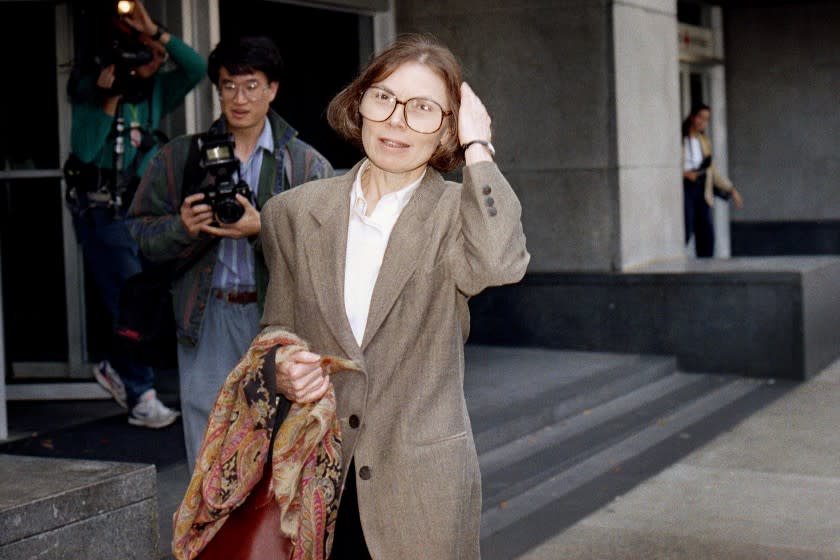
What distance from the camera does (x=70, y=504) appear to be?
354 centimetres

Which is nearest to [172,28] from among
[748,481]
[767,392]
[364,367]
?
[748,481]

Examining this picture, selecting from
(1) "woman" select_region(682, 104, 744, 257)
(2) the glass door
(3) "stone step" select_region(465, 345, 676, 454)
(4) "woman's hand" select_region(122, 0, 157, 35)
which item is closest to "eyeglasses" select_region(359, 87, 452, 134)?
(4) "woman's hand" select_region(122, 0, 157, 35)

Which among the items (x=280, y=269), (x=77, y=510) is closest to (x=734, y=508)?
(x=77, y=510)

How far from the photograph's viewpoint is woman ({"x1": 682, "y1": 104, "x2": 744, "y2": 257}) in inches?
564

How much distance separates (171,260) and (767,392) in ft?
18.3

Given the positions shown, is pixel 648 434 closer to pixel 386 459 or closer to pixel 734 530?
pixel 734 530

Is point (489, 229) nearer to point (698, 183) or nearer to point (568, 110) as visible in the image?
point (568, 110)

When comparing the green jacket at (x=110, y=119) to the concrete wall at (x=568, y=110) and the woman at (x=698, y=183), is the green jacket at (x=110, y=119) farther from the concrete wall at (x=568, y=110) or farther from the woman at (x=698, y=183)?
the woman at (x=698, y=183)

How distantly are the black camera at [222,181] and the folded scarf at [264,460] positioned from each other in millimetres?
1588

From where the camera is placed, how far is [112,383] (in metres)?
7.49

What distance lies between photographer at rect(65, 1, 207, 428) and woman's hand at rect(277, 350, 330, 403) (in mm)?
4207

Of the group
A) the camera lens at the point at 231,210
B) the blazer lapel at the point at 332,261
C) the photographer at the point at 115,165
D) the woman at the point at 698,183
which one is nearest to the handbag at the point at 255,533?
the blazer lapel at the point at 332,261

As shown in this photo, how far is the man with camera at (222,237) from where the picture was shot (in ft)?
16.0

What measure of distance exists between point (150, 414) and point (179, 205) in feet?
8.47
